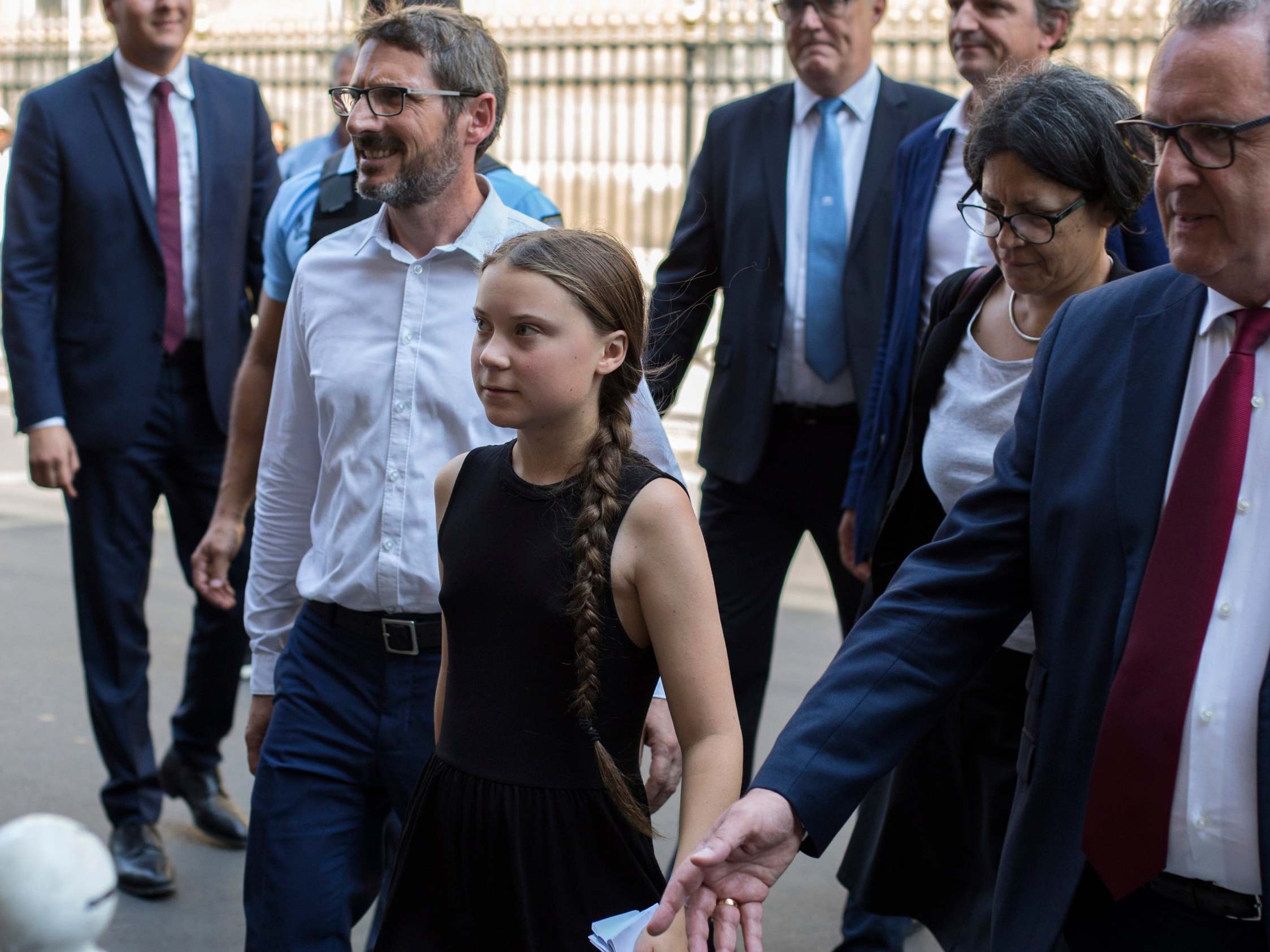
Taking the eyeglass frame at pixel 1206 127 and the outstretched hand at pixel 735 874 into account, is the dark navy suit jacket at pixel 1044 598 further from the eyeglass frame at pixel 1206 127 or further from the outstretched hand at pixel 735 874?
the eyeglass frame at pixel 1206 127

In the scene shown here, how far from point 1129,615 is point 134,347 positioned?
3465mm

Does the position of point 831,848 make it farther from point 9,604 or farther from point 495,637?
point 9,604

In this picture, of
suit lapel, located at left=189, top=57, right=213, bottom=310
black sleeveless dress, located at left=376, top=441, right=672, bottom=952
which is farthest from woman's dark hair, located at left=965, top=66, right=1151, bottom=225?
suit lapel, located at left=189, top=57, right=213, bottom=310

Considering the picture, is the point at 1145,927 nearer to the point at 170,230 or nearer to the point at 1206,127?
the point at 1206,127

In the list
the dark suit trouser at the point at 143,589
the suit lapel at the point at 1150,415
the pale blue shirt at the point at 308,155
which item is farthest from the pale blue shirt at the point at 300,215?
the pale blue shirt at the point at 308,155

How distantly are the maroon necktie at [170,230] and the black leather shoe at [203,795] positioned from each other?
4.10ft

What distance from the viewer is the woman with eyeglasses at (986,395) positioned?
3076 millimetres

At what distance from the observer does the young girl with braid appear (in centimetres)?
249

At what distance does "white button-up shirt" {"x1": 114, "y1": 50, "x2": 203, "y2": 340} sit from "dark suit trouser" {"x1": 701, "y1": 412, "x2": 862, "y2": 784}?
1686mm

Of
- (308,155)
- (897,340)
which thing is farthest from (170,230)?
(308,155)

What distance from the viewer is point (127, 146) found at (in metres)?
4.83

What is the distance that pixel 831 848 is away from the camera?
16.7 feet

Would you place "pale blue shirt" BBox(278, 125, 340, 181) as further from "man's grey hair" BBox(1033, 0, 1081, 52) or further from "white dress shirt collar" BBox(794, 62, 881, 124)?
"man's grey hair" BBox(1033, 0, 1081, 52)

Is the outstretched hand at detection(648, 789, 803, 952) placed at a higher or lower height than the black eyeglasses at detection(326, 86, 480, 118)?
lower
